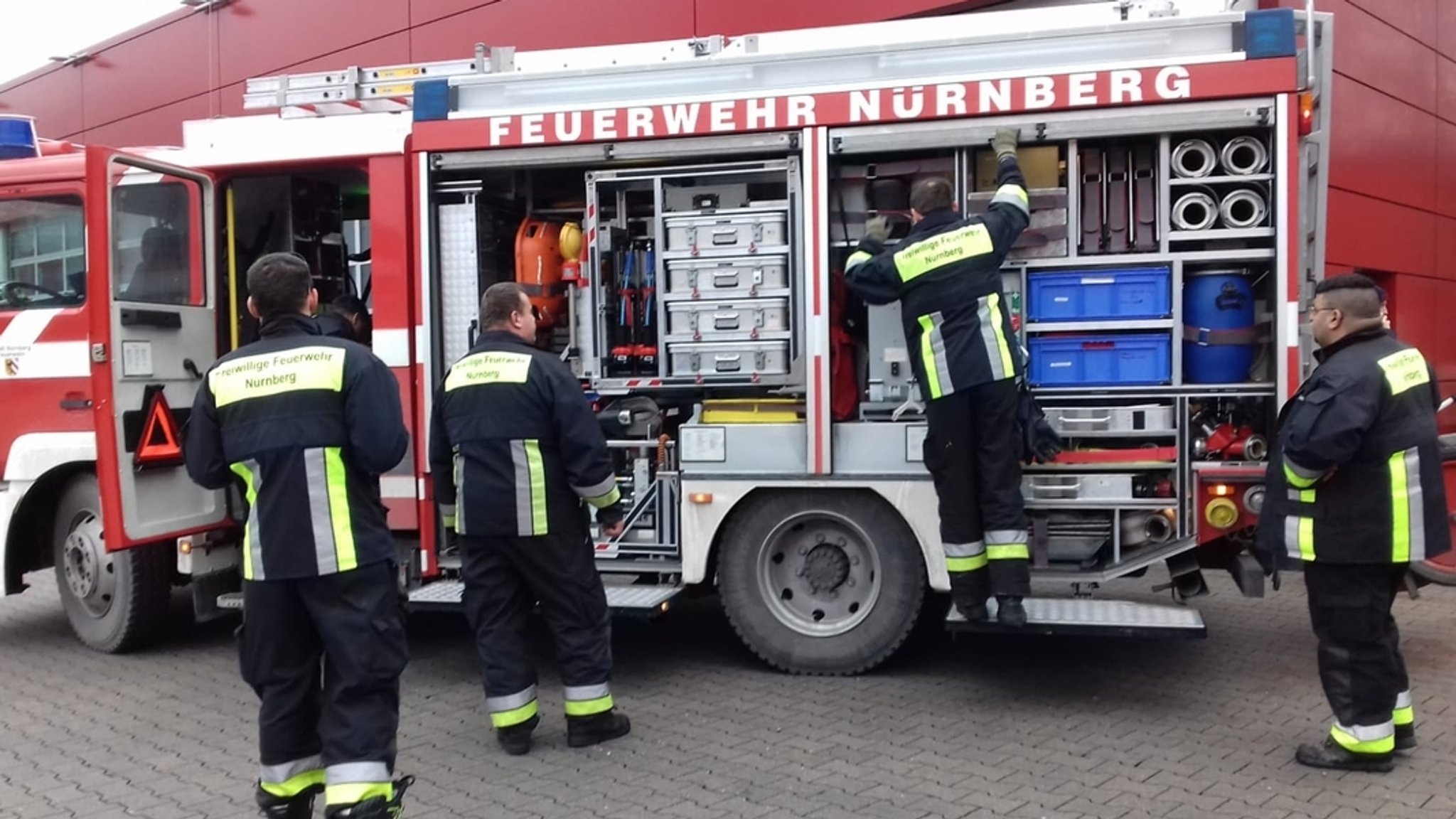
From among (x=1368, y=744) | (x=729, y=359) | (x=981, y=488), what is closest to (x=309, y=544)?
(x=729, y=359)

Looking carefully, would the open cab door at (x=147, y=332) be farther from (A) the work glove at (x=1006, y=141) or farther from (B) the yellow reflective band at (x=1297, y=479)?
(B) the yellow reflective band at (x=1297, y=479)

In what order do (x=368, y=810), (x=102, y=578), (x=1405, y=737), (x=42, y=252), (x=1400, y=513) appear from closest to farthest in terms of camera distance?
(x=368, y=810)
(x=1400, y=513)
(x=1405, y=737)
(x=42, y=252)
(x=102, y=578)

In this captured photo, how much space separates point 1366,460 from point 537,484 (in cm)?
306

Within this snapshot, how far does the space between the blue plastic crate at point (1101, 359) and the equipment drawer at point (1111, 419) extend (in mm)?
109

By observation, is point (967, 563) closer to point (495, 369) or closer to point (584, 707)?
point (584, 707)

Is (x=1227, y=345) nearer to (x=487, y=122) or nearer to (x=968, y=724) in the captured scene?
(x=968, y=724)

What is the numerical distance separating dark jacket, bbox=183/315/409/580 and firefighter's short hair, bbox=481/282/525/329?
1.07 metres

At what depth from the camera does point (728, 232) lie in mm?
→ 5887

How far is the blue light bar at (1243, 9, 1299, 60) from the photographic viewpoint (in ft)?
16.5

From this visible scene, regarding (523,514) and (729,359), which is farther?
(729,359)

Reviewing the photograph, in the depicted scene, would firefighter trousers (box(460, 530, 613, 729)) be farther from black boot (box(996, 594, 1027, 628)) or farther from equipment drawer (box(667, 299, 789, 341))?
black boot (box(996, 594, 1027, 628))

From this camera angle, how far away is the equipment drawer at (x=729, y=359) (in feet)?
19.2

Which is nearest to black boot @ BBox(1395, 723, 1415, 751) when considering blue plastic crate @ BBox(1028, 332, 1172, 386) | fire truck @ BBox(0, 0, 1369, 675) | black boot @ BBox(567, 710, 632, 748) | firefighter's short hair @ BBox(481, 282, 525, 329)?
fire truck @ BBox(0, 0, 1369, 675)

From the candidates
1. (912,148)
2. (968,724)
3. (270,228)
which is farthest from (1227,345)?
(270,228)
